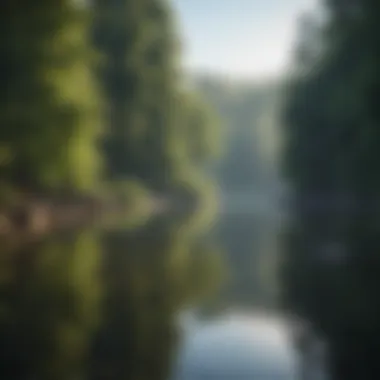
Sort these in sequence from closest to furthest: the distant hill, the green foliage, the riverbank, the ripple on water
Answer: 1. the ripple on water
2. the riverbank
3. the green foliage
4. the distant hill

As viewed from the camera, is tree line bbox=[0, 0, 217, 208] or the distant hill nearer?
tree line bbox=[0, 0, 217, 208]

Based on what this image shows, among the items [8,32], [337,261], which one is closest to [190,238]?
[337,261]

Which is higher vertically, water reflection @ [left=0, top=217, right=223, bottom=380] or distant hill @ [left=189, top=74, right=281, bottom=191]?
distant hill @ [left=189, top=74, right=281, bottom=191]

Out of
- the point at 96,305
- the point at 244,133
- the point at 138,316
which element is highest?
the point at 244,133

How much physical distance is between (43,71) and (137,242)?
727 cm

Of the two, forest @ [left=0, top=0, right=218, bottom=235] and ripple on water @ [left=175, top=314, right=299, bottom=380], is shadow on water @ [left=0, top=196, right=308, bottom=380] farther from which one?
forest @ [left=0, top=0, right=218, bottom=235]

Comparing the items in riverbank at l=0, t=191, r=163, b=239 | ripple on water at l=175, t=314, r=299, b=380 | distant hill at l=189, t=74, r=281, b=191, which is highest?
distant hill at l=189, t=74, r=281, b=191

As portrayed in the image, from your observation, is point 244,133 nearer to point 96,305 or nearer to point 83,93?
point 83,93

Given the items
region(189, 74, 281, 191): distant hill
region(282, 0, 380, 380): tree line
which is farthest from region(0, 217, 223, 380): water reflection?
region(189, 74, 281, 191): distant hill

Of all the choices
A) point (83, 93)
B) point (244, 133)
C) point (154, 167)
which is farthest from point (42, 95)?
point (244, 133)

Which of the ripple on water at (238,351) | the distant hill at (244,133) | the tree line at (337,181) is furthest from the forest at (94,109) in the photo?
the distant hill at (244,133)

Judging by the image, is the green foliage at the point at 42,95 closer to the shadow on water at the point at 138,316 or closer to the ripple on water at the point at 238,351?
the shadow on water at the point at 138,316

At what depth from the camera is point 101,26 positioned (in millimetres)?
34125

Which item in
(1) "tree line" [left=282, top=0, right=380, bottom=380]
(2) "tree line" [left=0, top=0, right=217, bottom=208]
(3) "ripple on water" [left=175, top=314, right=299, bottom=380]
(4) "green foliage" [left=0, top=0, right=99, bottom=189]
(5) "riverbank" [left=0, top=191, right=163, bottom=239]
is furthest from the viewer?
(2) "tree line" [left=0, top=0, right=217, bottom=208]
